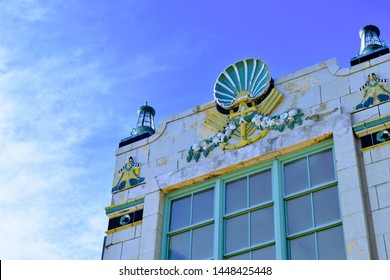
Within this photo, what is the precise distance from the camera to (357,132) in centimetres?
1390

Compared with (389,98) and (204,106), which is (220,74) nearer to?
(204,106)

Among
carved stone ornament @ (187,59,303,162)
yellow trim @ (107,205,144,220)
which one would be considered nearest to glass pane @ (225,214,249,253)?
carved stone ornament @ (187,59,303,162)

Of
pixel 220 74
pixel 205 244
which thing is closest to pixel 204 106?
pixel 220 74

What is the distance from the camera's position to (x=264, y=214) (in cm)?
1398

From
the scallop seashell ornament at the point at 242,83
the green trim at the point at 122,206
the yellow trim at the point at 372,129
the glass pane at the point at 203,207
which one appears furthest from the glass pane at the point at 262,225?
the scallop seashell ornament at the point at 242,83

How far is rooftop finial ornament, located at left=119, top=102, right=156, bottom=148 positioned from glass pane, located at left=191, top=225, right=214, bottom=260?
8.93 feet

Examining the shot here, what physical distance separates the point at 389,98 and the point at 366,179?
4.71 feet

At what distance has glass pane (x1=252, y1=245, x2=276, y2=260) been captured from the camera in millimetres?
13359

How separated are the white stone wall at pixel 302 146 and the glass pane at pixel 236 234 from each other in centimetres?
96

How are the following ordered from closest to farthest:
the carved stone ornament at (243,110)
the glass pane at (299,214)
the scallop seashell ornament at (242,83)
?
the glass pane at (299,214) < the carved stone ornament at (243,110) < the scallop seashell ornament at (242,83)

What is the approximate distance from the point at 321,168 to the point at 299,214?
827 millimetres

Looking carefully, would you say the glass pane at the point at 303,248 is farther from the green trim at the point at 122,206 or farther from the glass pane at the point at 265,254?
the green trim at the point at 122,206

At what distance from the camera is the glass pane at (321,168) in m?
13.9

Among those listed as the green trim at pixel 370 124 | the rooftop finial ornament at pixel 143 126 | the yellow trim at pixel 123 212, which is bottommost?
the yellow trim at pixel 123 212
